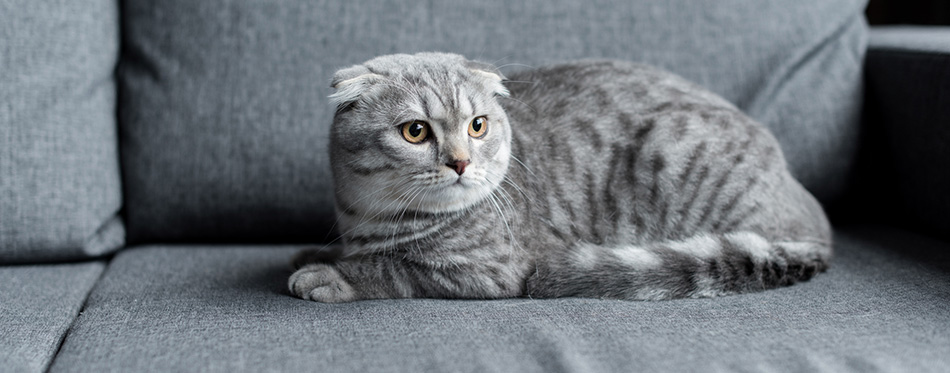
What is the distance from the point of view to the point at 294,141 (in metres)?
2.00

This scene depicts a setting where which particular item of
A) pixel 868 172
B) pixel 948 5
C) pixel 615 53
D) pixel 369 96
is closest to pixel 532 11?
pixel 615 53

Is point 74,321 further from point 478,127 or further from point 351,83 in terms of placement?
point 478,127

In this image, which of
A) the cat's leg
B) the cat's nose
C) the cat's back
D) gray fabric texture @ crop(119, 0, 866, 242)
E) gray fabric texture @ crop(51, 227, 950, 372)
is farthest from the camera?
gray fabric texture @ crop(119, 0, 866, 242)

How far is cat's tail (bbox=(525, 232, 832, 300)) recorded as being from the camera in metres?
1.53

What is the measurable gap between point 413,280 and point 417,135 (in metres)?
0.32

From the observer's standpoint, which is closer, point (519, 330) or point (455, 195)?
point (519, 330)

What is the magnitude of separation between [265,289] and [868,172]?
1.75 metres

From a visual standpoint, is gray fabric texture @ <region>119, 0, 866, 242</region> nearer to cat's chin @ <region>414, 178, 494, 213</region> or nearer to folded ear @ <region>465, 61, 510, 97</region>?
folded ear @ <region>465, 61, 510, 97</region>

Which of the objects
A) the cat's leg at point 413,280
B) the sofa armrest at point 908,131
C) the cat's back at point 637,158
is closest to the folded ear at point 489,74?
the cat's back at point 637,158

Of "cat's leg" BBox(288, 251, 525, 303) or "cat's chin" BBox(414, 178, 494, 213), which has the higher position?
"cat's chin" BBox(414, 178, 494, 213)

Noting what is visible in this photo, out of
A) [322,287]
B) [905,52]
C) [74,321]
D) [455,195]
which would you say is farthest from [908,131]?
[74,321]

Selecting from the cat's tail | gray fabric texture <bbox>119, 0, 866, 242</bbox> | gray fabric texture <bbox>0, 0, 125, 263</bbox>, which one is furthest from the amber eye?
gray fabric texture <bbox>0, 0, 125, 263</bbox>

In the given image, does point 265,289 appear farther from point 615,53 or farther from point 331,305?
point 615,53

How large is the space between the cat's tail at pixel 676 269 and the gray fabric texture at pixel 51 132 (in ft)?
3.89
